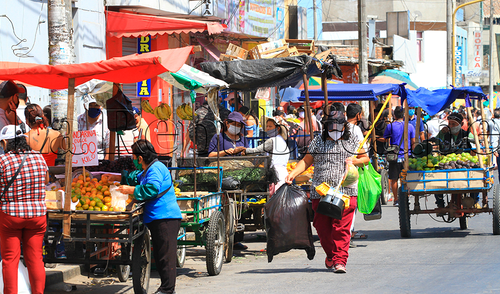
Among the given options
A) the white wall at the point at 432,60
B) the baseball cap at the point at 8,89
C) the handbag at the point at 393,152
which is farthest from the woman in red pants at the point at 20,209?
the white wall at the point at 432,60

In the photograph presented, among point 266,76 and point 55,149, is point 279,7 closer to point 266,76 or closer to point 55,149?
point 266,76

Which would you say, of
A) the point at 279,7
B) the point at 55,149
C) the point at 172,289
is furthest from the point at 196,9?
the point at 172,289

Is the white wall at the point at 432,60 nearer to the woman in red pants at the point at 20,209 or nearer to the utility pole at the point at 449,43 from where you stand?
the utility pole at the point at 449,43

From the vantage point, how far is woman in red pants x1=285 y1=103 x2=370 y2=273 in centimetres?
806

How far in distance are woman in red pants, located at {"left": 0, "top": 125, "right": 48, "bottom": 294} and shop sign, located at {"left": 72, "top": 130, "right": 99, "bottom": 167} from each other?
0.89 meters

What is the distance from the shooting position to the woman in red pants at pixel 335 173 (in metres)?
8.06

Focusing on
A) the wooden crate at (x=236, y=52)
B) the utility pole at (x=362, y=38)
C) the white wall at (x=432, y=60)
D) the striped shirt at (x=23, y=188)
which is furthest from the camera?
the white wall at (x=432, y=60)

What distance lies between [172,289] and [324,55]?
6125 mm

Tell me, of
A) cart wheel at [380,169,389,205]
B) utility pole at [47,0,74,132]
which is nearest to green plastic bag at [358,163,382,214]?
utility pole at [47,0,74,132]

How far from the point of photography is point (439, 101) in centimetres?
1107

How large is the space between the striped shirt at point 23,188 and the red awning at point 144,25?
1032 centimetres

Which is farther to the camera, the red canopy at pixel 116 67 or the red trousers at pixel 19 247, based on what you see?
the red canopy at pixel 116 67

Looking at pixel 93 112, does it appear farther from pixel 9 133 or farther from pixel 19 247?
pixel 19 247

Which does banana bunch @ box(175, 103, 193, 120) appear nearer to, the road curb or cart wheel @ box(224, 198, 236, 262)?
cart wheel @ box(224, 198, 236, 262)
